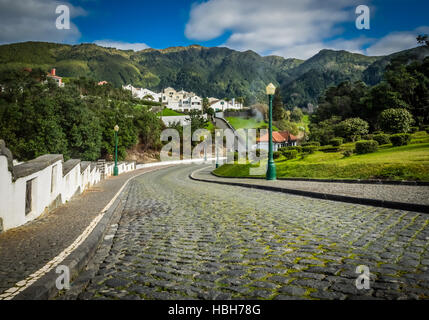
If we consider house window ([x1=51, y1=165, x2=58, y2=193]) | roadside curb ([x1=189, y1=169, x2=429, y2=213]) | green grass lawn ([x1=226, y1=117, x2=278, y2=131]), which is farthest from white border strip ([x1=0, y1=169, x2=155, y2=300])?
green grass lawn ([x1=226, y1=117, x2=278, y2=131])

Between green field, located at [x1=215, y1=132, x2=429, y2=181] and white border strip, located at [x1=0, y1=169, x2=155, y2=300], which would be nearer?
white border strip, located at [x1=0, y1=169, x2=155, y2=300]

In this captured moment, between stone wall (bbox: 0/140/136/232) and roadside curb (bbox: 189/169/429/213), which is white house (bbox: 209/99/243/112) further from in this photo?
stone wall (bbox: 0/140/136/232)

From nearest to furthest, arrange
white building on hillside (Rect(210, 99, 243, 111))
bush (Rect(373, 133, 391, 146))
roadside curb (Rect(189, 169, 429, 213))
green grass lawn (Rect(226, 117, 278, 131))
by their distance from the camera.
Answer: roadside curb (Rect(189, 169, 429, 213)) < bush (Rect(373, 133, 391, 146)) < green grass lawn (Rect(226, 117, 278, 131)) < white building on hillside (Rect(210, 99, 243, 111))

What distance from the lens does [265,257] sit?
13.5 feet

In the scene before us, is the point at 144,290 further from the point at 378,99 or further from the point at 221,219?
the point at 378,99

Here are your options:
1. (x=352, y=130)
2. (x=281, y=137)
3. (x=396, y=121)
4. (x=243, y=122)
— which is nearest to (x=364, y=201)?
(x=396, y=121)

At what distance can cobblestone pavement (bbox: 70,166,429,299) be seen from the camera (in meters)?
3.07

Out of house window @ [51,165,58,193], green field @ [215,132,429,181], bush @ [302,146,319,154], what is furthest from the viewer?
bush @ [302,146,319,154]

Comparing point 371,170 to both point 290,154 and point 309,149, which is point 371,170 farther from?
point 309,149

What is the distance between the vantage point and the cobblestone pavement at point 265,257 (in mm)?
3072

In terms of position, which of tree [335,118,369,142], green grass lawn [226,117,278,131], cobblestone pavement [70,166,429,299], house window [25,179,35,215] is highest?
green grass lawn [226,117,278,131]

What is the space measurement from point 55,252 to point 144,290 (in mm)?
2163

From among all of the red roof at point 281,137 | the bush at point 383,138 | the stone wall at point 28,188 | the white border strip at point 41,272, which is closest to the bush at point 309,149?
the bush at point 383,138

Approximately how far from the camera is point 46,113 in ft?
123
